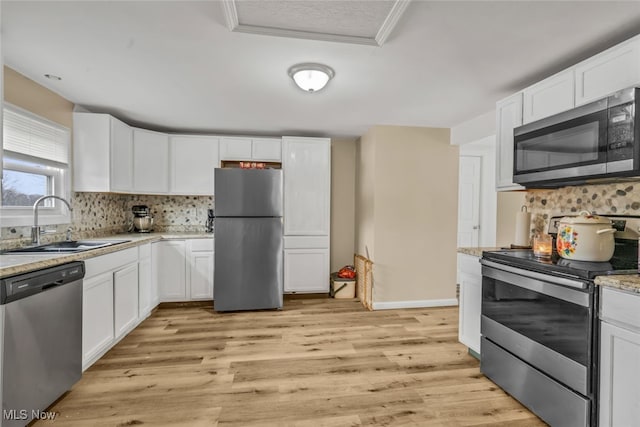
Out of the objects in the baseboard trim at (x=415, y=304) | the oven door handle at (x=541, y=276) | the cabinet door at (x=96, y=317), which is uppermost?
the oven door handle at (x=541, y=276)

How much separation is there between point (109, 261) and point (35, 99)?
1.50 metres

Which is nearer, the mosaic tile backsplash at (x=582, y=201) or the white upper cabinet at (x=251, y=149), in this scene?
the mosaic tile backsplash at (x=582, y=201)

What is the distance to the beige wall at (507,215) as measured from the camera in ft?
14.3

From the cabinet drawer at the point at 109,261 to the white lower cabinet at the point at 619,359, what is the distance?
309 centimetres

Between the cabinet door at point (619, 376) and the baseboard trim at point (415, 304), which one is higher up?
the cabinet door at point (619, 376)

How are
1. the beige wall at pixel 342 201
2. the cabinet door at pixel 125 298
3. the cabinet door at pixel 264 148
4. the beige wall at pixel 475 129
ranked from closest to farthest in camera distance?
the cabinet door at pixel 125 298
the beige wall at pixel 475 129
the cabinet door at pixel 264 148
the beige wall at pixel 342 201

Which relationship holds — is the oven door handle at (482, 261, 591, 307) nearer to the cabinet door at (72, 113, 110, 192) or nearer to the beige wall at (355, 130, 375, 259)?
the beige wall at (355, 130, 375, 259)

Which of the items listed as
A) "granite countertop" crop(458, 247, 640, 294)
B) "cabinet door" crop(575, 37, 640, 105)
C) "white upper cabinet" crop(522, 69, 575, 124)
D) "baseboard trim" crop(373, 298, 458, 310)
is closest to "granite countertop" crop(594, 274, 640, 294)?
"granite countertop" crop(458, 247, 640, 294)

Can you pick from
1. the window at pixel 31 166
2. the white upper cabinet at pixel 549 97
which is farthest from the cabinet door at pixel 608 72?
the window at pixel 31 166

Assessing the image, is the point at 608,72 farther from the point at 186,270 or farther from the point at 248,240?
the point at 186,270

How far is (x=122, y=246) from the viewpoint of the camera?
2.65 meters

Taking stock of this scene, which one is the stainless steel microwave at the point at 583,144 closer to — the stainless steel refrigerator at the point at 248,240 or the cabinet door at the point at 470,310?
the cabinet door at the point at 470,310

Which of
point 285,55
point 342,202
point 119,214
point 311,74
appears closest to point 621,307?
point 311,74

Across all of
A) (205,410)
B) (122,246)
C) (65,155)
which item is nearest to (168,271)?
(122,246)
